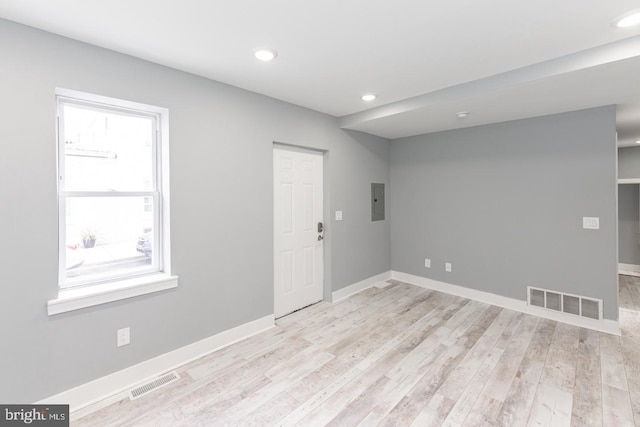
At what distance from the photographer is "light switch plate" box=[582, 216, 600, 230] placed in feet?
10.3

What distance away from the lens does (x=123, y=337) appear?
87.3 inches

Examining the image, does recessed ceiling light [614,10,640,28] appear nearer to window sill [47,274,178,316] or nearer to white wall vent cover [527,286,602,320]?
white wall vent cover [527,286,602,320]

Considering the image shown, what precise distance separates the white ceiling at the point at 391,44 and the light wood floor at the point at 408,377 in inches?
93.0

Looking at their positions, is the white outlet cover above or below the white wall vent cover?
above

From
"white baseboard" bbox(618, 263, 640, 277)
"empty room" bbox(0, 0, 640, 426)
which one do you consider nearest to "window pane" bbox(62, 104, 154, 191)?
"empty room" bbox(0, 0, 640, 426)

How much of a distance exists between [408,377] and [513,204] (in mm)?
2637

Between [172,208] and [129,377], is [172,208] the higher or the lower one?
the higher one

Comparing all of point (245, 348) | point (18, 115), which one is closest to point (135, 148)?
point (18, 115)

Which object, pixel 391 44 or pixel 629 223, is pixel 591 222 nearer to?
pixel 391 44

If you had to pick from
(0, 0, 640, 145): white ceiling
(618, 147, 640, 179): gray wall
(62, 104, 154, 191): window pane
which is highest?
(0, 0, 640, 145): white ceiling

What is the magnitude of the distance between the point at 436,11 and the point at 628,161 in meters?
5.74

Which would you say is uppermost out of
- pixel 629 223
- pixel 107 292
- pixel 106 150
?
pixel 106 150

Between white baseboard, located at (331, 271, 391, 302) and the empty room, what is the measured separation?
10 centimetres

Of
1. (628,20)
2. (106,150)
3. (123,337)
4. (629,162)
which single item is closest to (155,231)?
(106,150)
